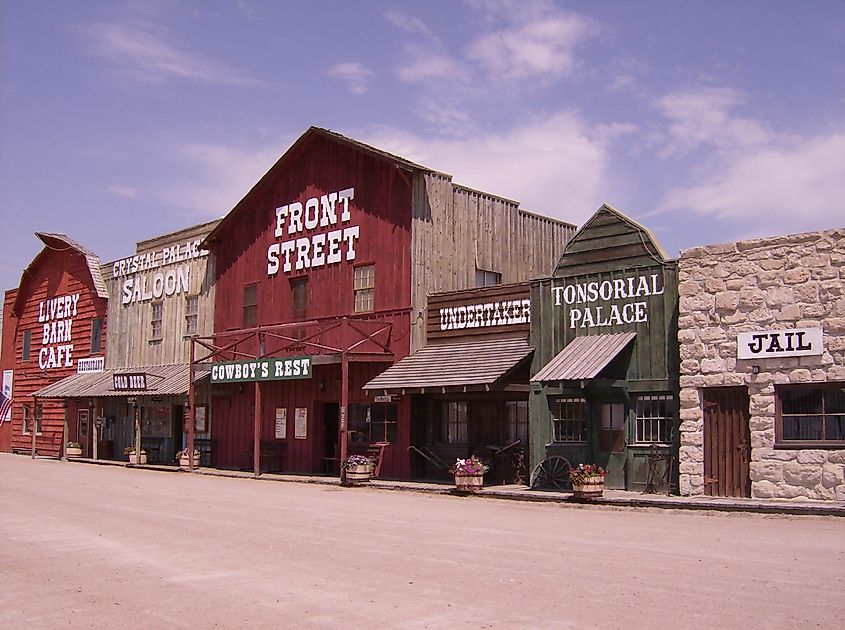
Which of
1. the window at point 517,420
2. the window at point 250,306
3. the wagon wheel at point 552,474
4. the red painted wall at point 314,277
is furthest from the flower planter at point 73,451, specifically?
the wagon wheel at point 552,474

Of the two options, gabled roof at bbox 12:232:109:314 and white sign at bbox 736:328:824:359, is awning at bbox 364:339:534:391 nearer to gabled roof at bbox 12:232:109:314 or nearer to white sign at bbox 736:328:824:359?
white sign at bbox 736:328:824:359

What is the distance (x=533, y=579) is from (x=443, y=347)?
14720mm

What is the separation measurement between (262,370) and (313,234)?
462 centimetres

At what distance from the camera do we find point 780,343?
57.6ft

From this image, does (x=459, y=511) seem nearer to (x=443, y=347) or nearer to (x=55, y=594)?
(x=443, y=347)

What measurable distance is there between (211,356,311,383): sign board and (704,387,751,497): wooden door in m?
11.0

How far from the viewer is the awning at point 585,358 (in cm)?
1923

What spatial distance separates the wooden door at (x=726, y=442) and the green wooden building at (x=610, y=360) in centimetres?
78

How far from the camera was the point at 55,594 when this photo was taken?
9594 millimetres

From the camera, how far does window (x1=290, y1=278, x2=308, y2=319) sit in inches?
1160

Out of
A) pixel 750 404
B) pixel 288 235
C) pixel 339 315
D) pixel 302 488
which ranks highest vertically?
pixel 288 235

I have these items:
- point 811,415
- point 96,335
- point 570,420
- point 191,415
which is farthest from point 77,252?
point 811,415

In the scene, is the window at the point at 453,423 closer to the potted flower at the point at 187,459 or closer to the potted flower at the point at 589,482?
the potted flower at the point at 589,482

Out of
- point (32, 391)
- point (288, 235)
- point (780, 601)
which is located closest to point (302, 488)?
point (288, 235)
